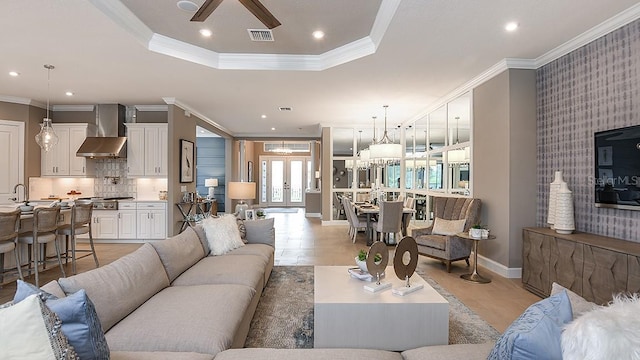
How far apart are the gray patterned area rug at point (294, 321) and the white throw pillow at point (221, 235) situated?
64 cm

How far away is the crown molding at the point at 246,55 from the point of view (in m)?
3.26

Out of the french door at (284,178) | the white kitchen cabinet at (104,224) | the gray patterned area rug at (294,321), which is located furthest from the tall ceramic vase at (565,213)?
the french door at (284,178)

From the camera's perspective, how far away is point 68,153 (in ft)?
22.0

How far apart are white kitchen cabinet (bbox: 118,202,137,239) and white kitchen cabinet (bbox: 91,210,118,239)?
0.31ft

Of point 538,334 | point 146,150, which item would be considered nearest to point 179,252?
point 538,334

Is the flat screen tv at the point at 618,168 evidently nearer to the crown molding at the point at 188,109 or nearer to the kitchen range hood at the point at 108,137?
the crown molding at the point at 188,109

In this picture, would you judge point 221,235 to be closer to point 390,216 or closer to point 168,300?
point 168,300

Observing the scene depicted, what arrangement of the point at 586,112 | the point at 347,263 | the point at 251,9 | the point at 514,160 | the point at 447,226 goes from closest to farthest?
the point at 251,9, the point at 586,112, the point at 514,160, the point at 447,226, the point at 347,263

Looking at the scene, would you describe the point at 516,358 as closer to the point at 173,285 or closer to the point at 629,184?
the point at 173,285

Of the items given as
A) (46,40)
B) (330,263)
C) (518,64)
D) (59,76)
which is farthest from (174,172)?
(518,64)

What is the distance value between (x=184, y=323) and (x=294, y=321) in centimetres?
125

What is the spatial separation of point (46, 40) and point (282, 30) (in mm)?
2613

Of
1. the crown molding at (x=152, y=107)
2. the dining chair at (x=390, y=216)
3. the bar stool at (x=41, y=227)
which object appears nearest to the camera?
the bar stool at (x=41, y=227)

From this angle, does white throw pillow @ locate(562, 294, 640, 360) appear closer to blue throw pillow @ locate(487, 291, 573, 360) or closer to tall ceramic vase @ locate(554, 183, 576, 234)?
blue throw pillow @ locate(487, 291, 573, 360)
